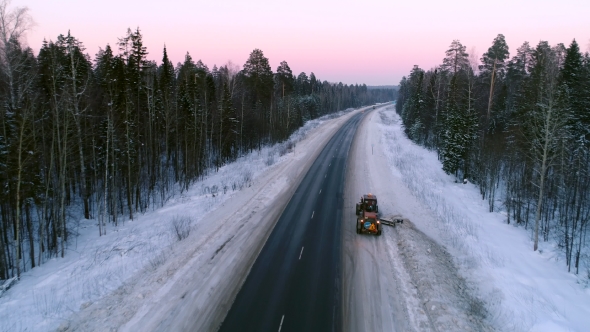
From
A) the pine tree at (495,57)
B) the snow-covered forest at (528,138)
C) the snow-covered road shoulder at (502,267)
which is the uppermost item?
the pine tree at (495,57)

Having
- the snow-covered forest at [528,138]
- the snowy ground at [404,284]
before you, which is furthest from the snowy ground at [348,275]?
the snow-covered forest at [528,138]

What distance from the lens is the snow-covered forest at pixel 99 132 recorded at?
727 inches

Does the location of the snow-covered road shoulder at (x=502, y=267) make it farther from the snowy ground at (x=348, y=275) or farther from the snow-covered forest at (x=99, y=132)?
the snow-covered forest at (x=99, y=132)

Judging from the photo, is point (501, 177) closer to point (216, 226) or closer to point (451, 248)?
point (451, 248)

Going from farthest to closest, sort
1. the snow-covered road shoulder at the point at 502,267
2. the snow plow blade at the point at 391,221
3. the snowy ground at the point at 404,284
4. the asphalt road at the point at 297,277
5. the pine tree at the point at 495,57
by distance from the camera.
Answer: the pine tree at the point at 495,57, the snow plow blade at the point at 391,221, the snow-covered road shoulder at the point at 502,267, the snowy ground at the point at 404,284, the asphalt road at the point at 297,277

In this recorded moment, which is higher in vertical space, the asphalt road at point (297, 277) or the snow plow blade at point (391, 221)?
the snow plow blade at point (391, 221)

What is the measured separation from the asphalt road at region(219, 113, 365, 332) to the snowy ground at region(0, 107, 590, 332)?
0.65 meters

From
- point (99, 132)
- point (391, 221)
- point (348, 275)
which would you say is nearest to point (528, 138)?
point (391, 221)

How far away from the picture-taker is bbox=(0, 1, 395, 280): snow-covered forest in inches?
727

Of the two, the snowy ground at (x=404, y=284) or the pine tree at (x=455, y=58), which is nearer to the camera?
the snowy ground at (x=404, y=284)

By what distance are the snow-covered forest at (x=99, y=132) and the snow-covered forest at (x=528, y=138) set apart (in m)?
24.2

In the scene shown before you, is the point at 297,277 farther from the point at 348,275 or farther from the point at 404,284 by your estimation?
the point at 404,284

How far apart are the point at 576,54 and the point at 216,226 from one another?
1450 inches

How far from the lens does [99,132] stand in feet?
90.5
